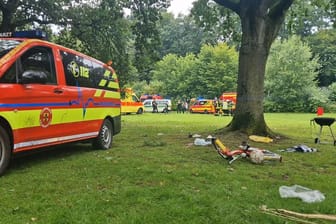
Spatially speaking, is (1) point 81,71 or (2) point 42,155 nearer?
(2) point 42,155

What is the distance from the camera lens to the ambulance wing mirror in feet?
18.8

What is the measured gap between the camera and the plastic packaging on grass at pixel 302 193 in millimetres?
4757

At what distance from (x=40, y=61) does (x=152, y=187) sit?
2895 millimetres

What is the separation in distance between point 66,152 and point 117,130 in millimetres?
1663

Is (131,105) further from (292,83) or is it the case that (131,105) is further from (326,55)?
(326,55)

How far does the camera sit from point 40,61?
6.39m

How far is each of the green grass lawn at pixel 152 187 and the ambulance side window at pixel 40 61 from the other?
1526 millimetres

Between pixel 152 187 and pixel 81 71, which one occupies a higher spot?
pixel 81 71

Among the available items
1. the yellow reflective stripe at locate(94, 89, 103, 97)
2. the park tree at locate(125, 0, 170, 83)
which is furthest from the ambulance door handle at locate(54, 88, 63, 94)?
the park tree at locate(125, 0, 170, 83)

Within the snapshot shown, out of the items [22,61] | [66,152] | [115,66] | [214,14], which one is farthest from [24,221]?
[115,66]

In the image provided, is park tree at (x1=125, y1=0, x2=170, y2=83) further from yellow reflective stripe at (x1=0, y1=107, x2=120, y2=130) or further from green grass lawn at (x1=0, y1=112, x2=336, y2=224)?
green grass lawn at (x1=0, y1=112, x2=336, y2=224)

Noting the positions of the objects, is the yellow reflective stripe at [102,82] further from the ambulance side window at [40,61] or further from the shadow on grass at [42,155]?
the ambulance side window at [40,61]

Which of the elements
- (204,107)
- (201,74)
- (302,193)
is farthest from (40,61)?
(201,74)

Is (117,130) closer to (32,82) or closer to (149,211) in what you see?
(32,82)
